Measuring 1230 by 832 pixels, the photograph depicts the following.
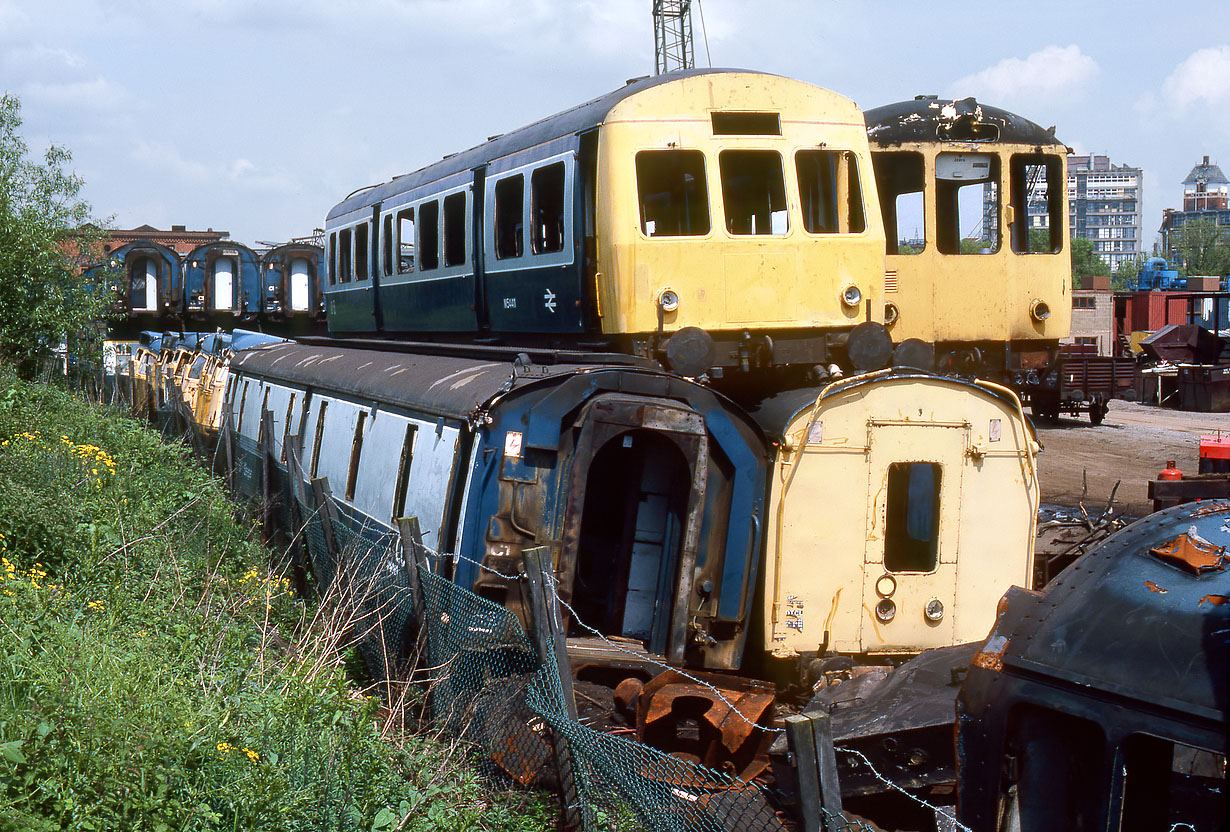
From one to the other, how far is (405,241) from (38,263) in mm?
10749

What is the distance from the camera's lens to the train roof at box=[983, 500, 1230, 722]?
150 inches

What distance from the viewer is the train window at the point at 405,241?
628 inches

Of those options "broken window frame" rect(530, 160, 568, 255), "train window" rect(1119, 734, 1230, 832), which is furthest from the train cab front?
"train window" rect(1119, 734, 1230, 832)

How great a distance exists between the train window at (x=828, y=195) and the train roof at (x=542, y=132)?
3.59 ft

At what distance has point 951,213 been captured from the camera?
1633cm

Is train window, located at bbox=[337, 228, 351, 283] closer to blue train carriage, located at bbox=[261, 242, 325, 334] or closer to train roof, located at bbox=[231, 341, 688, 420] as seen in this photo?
train roof, located at bbox=[231, 341, 688, 420]

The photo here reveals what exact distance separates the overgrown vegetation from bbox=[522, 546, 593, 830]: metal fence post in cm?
Result: 40

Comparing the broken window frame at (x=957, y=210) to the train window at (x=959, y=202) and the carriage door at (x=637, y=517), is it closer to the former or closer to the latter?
the train window at (x=959, y=202)

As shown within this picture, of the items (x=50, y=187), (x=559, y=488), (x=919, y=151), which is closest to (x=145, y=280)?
(x=50, y=187)

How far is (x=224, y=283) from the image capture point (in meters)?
38.2

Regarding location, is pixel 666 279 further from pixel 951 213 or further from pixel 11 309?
pixel 11 309

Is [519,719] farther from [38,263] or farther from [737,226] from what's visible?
[38,263]

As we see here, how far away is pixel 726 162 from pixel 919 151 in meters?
5.51

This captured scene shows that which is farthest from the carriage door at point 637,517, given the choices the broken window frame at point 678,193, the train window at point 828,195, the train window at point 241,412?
the train window at point 241,412
